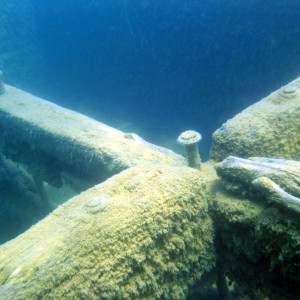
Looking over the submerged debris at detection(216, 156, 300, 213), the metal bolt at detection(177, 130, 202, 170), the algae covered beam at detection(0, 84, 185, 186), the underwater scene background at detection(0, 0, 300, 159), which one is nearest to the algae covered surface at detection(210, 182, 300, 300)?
the submerged debris at detection(216, 156, 300, 213)

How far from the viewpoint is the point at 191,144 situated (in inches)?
112

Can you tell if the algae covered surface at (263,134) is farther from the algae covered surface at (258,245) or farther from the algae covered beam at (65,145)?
the algae covered surface at (258,245)

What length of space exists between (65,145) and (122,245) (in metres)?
2.51

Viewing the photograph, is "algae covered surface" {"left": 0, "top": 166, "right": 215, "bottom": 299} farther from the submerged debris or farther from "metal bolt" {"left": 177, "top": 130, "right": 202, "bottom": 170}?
"metal bolt" {"left": 177, "top": 130, "right": 202, "bottom": 170}

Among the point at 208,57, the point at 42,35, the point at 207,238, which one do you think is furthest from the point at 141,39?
the point at 207,238

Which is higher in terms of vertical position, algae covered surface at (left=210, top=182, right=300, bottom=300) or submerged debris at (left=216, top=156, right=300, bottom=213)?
submerged debris at (left=216, top=156, right=300, bottom=213)

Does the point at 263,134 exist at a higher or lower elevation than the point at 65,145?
lower

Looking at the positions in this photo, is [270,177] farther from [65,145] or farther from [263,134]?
[65,145]

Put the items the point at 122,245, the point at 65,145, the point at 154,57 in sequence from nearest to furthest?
the point at 122,245, the point at 65,145, the point at 154,57

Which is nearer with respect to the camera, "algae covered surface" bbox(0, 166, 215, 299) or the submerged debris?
"algae covered surface" bbox(0, 166, 215, 299)

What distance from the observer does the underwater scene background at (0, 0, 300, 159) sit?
42.1 feet

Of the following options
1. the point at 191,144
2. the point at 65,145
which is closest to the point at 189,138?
the point at 191,144

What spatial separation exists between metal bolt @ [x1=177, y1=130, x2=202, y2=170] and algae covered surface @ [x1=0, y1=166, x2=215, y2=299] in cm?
78

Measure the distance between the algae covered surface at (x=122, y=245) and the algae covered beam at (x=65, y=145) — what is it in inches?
44.3
